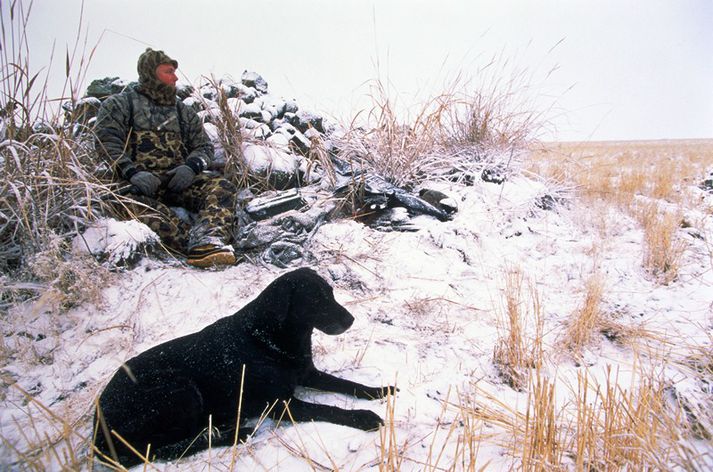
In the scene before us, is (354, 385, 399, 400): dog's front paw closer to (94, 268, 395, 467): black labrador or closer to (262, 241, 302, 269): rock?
(94, 268, 395, 467): black labrador

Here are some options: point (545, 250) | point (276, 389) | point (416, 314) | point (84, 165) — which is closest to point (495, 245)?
point (545, 250)

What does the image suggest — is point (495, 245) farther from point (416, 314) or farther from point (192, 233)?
point (192, 233)

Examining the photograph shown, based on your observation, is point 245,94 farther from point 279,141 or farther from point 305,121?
point 279,141

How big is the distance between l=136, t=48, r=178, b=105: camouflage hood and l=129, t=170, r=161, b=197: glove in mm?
613

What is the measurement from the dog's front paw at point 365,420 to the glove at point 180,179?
6.54ft

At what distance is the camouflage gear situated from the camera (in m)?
2.22

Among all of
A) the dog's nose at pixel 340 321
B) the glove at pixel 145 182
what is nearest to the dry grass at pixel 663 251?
the dog's nose at pixel 340 321

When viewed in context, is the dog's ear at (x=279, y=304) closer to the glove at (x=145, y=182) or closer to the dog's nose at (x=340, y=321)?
the dog's nose at (x=340, y=321)

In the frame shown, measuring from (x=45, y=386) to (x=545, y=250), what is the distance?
2677 mm

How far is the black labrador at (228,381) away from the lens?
982 mm

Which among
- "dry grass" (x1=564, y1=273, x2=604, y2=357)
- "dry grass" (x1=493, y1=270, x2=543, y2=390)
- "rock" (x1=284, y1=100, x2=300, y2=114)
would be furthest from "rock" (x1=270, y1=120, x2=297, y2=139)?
"dry grass" (x1=564, y1=273, x2=604, y2=357)

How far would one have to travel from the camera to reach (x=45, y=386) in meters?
1.18

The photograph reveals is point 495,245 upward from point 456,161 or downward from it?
downward

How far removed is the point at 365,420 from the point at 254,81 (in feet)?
13.6
